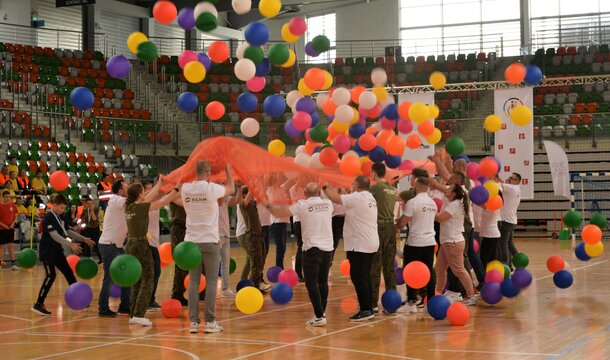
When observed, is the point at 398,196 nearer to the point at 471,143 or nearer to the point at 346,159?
the point at 346,159

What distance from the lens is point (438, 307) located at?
9531mm

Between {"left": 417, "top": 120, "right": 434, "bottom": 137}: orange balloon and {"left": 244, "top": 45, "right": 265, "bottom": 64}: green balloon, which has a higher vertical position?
{"left": 244, "top": 45, "right": 265, "bottom": 64}: green balloon

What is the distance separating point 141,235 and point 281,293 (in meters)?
2.03

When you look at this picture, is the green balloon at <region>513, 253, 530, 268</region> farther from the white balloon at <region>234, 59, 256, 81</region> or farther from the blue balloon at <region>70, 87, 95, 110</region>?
the blue balloon at <region>70, 87, 95, 110</region>

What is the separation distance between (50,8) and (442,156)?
24752mm

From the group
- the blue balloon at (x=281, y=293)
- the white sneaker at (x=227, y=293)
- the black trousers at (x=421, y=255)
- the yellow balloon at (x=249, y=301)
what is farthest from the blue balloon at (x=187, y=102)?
the black trousers at (x=421, y=255)

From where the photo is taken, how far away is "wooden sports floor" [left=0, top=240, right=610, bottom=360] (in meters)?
7.85

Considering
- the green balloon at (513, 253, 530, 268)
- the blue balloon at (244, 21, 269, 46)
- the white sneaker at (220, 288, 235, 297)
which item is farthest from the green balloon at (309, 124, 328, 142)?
the green balloon at (513, 253, 530, 268)

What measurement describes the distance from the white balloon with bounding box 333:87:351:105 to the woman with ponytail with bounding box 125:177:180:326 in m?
3.83

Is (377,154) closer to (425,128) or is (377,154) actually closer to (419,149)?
(425,128)

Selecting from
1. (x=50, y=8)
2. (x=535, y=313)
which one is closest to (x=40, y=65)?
(x=50, y=8)

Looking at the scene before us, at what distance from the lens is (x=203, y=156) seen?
9.97 m

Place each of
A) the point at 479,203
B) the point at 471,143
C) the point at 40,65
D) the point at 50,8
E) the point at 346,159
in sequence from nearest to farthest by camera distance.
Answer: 1. the point at 479,203
2. the point at 346,159
3. the point at 471,143
4. the point at 40,65
5. the point at 50,8

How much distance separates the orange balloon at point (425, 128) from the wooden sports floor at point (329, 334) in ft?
9.46
